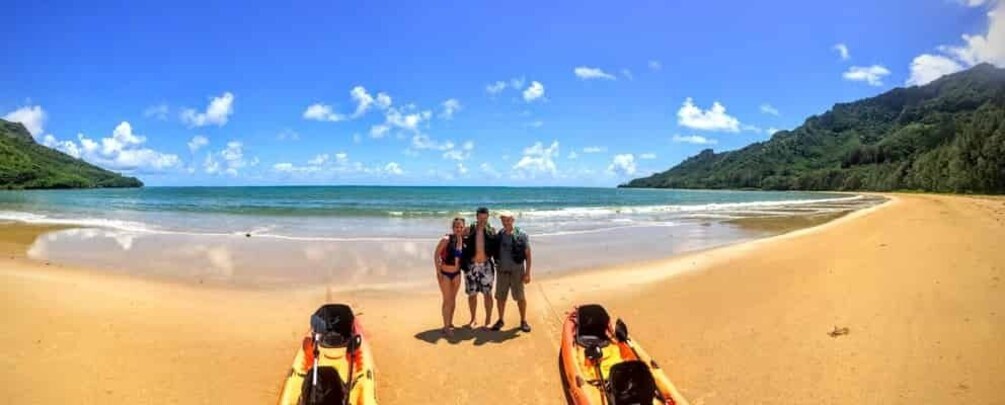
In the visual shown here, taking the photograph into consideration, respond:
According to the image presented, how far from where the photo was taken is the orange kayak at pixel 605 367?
16.9 feet

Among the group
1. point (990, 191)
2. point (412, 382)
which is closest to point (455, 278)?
point (412, 382)

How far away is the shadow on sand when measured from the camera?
7.71m

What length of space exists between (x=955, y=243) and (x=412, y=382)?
16.7 m

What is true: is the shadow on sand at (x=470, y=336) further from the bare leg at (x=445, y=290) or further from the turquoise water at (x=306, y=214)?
the turquoise water at (x=306, y=214)

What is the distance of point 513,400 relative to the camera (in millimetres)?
5863

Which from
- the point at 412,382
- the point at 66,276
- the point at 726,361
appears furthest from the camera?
the point at 66,276

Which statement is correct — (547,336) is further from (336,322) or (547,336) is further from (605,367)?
(336,322)

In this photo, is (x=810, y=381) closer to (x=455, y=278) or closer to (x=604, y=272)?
(x=455, y=278)

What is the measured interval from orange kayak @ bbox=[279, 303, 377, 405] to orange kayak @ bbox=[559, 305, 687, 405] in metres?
2.05

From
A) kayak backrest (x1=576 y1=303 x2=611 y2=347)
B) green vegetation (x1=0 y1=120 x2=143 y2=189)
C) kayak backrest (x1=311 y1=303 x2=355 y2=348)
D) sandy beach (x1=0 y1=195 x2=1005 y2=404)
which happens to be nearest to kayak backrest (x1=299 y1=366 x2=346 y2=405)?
sandy beach (x1=0 y1=195 x2=1005 y2=404)

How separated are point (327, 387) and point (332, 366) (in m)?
0.50

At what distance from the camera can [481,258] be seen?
25.2 feet

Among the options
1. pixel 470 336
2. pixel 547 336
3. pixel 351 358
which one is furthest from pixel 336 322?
pixel 547 336

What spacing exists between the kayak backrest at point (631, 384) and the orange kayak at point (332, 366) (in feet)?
7.36
